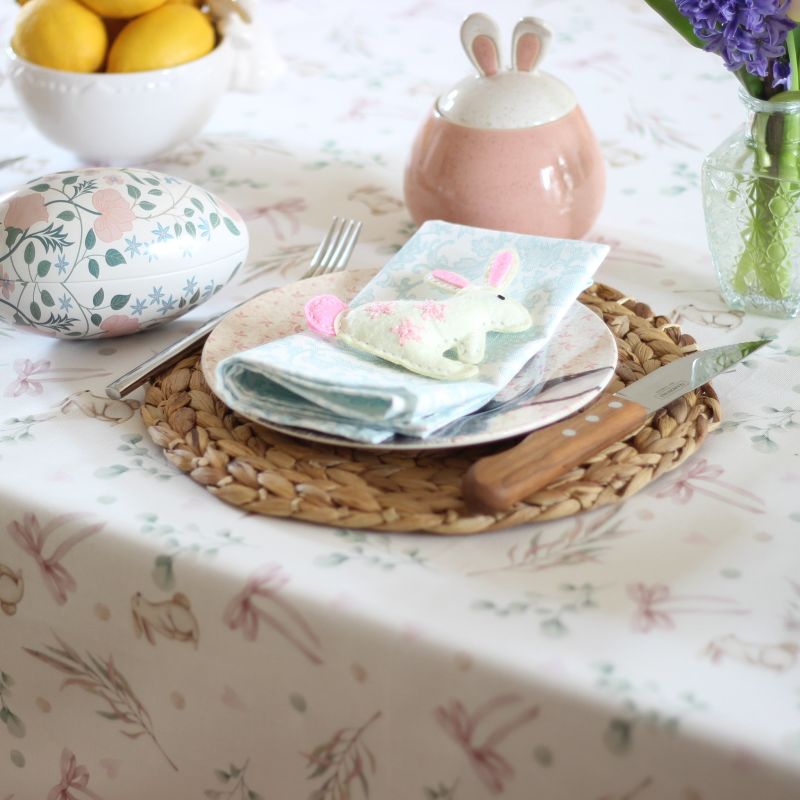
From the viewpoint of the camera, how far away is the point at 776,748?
1.52ft

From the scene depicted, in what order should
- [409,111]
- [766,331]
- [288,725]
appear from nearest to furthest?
[288,725] → [766,331] → [409,111]

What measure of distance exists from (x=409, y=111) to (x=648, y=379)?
2.18 feet

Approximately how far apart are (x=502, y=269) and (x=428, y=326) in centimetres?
11

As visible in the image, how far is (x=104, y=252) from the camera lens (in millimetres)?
747

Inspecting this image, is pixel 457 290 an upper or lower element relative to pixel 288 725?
upper

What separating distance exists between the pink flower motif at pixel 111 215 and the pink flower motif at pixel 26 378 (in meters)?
0.11

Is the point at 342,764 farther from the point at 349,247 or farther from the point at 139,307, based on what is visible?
the point at 349,247

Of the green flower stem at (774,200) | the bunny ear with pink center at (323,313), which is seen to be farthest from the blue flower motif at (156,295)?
the green flower stem at (774,200)

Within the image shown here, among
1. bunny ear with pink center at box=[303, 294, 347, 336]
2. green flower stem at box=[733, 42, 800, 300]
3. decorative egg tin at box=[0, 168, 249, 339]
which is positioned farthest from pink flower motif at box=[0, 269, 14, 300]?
green flower stem at box=[733, 42, 800, 300]

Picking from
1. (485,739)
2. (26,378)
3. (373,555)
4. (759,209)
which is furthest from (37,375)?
(759,209)

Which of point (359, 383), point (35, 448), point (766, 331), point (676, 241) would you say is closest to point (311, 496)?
point (359, 383)

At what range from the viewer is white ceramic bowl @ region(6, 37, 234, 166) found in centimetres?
100

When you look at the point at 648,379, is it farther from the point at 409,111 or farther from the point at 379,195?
the point at 409,111

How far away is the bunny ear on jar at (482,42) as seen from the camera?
2.86 ft
